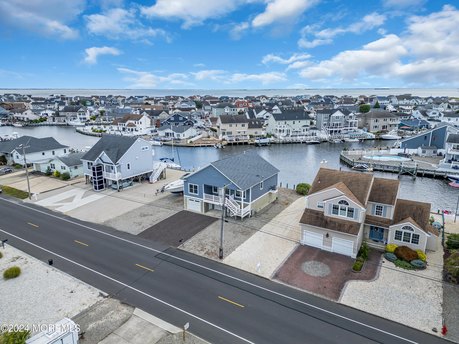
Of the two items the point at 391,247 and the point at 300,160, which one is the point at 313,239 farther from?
the point at 300,160

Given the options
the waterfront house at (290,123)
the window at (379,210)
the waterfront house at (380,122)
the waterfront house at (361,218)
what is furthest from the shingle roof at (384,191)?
the waterfront house at (380,122)

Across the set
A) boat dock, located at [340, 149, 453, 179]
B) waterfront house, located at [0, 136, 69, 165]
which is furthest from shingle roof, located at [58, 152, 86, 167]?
boat dock, located at [340, 149, 453, 179]

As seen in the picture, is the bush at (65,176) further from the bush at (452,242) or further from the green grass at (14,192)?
the bush at (452,242)

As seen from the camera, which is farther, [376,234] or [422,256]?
[376,234]

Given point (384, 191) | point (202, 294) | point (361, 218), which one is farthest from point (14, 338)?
point (384, 191)

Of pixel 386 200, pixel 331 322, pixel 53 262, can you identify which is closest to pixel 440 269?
pixel 386 200

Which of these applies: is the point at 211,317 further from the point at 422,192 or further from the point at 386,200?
the point at 422,192
